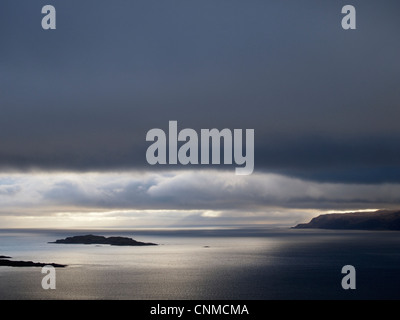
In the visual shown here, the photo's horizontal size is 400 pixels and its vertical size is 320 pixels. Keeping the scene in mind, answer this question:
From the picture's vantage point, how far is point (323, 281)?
120562mm

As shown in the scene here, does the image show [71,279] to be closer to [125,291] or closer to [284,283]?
[125,291]

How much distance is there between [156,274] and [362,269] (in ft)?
230

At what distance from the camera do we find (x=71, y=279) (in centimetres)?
12531

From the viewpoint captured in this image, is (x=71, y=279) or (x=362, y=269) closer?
(x=71, y=279)

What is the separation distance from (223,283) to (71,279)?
45.5m
